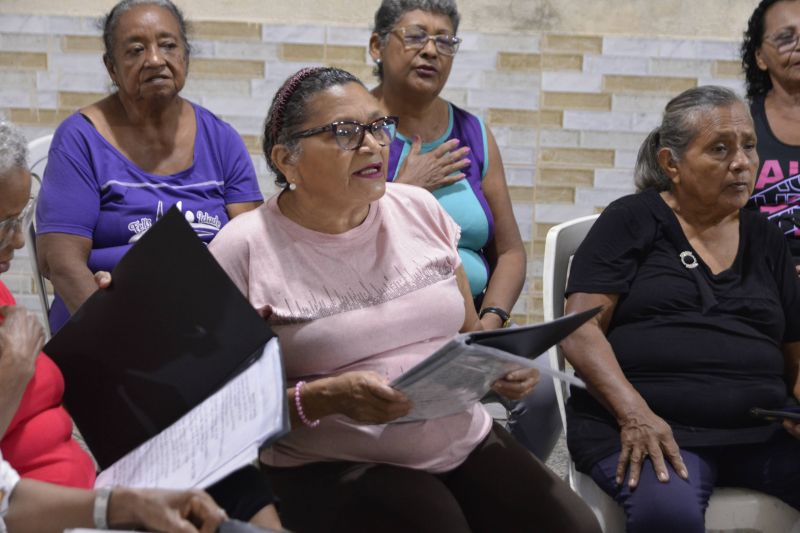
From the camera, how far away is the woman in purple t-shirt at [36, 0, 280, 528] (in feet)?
9.11

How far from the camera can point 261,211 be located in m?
2.24

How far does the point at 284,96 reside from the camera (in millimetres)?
2238

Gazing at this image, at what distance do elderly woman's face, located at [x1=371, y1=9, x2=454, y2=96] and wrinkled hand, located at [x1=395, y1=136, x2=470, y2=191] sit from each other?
0.20 metres

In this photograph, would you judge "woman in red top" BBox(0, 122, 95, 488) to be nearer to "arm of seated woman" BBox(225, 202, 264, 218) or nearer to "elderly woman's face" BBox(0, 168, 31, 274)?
"elderly woman's face" BBox(0, 168, 31, 274)

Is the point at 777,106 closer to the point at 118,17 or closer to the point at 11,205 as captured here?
the point at 118,17

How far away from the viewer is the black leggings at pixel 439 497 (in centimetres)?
203

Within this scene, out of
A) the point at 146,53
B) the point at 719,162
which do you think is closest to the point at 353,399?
the point at 719,162

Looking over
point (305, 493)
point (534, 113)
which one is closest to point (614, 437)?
point (305, 493)

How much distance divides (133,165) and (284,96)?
2.70 ft

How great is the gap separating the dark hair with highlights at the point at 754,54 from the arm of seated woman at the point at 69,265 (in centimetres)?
215

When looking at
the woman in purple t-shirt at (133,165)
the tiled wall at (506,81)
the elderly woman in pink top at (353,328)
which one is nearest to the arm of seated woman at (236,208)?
the woman in purple t-shirt at (133,165)

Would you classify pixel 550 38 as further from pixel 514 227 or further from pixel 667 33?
pixel 514 227

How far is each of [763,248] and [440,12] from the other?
4.02ft

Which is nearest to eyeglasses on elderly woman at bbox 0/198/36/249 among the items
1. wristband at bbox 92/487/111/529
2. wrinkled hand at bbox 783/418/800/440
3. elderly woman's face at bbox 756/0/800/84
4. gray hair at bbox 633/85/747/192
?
wristband at bbox 92/487/111/529
